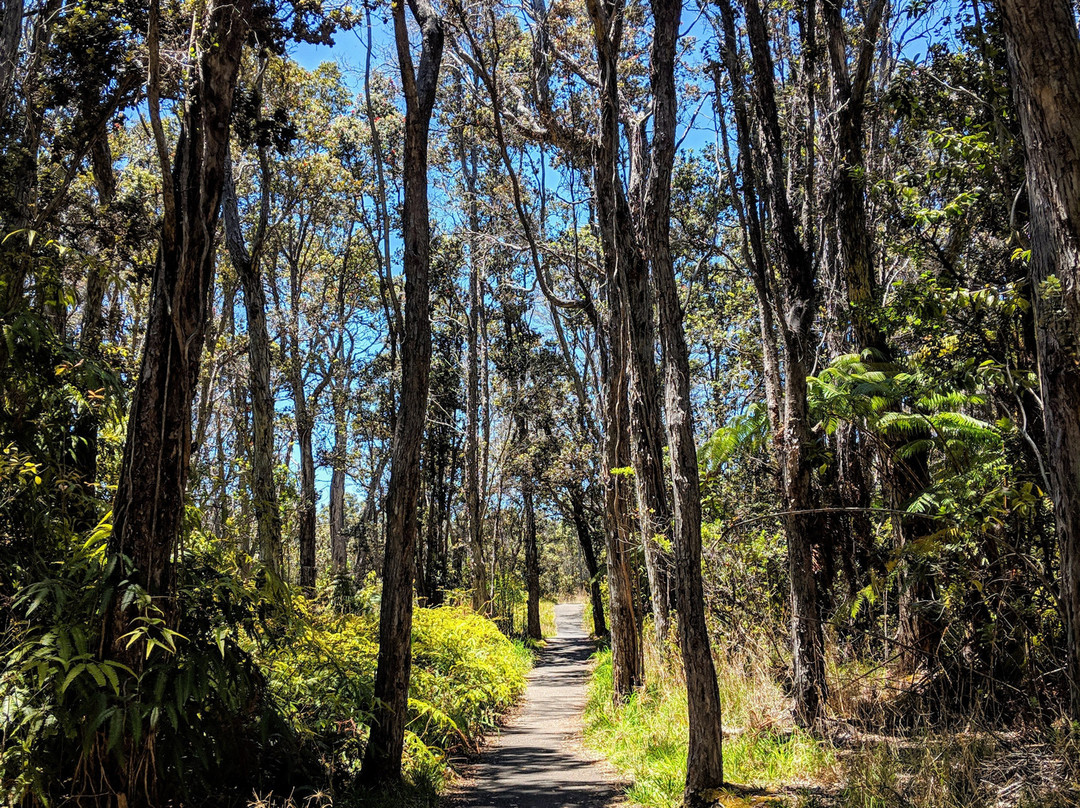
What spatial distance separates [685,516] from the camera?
5.21 m

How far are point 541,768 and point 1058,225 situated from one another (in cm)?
697

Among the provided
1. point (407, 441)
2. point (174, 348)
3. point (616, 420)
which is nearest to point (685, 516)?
point (407, 441)

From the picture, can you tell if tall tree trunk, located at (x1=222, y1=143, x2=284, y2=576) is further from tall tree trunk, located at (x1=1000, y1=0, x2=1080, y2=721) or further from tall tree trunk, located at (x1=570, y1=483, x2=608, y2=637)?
tall tree trunk, located at (x1=570, y1=483, x2=608, y2=637)

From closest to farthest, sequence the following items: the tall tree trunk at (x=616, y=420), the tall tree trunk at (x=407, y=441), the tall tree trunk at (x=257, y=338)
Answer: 1. the tall tree trunk at (x=407, y=441)
2. the tall tree trunk at (x=616, y=420)
3. the tall tree trunk at (x=257, y=338)

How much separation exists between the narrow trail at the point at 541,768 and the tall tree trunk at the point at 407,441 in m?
1.15

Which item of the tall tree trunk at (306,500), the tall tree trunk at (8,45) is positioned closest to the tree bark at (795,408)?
the tall tree trunk at (8,45)

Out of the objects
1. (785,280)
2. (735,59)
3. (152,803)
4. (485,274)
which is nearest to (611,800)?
(152,803)

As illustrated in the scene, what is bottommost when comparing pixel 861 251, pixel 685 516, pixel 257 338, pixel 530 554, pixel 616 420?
pixel 530 554

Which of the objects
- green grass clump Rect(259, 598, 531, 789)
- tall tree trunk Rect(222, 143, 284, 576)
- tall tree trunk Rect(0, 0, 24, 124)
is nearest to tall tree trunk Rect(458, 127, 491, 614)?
green grass clump Rect(259, 598, 531, 789)

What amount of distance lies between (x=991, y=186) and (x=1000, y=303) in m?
1.23

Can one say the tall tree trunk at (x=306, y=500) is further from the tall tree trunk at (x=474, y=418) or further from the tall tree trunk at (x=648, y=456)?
the tall tree trunk at (x=648, y=456)

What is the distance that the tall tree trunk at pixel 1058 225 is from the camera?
4133 millimetres

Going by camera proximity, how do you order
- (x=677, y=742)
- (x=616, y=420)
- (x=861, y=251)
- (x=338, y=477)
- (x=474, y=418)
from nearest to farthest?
(x=677, y=742) < (x=861, y=251) < (x=616, y=420) < (x=474, y=418) < (x=338, y=477)

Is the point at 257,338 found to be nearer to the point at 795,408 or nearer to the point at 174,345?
the point at 174,345
